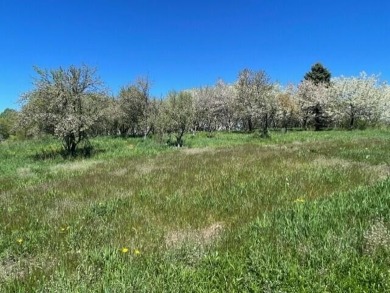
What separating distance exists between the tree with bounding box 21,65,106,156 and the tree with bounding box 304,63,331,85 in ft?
196

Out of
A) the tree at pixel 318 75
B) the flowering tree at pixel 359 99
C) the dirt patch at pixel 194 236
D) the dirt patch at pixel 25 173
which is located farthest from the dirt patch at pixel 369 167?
the tree at pixel 318 75

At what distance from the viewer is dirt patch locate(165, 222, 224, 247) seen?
5647 mm

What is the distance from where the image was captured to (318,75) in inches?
2933

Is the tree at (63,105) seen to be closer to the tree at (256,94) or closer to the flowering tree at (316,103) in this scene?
the tree at (256,94)

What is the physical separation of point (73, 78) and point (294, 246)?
70.4ft

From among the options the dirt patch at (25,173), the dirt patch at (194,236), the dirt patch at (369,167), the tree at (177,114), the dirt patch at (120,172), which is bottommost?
the dirt patch at (25,173)

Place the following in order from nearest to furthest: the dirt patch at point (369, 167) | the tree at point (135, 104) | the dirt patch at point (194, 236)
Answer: the dirt patch at point (194, 236) → the dirt patch at point (369, 167) → the tree at point (135, 104)

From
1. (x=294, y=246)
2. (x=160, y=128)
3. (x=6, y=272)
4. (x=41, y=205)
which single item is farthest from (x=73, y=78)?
(x=294, y=246)

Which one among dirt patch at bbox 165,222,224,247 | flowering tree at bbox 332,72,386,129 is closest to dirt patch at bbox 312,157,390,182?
dirt patch at bbox 165,222,224,247

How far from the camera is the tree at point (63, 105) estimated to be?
73.3 ft

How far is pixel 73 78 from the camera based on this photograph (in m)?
23.2

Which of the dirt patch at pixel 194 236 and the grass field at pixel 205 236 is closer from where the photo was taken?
the grass field at pixel 205 236

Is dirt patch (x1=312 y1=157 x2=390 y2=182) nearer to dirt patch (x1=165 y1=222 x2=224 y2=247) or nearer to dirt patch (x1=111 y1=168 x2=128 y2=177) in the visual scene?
dirt patch (x1=165 y1=222 x2=224 y2=247)

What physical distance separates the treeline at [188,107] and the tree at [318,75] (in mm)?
200
